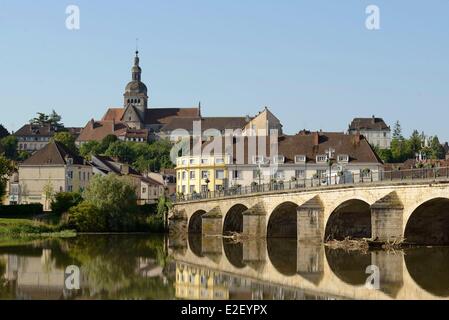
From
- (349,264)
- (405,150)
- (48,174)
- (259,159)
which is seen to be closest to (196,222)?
(259,159)

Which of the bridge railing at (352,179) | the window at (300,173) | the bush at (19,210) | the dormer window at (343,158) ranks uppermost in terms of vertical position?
the dormer window at (343,158)

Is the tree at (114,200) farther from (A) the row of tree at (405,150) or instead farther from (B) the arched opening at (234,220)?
(A) the row of tree at (405,150)

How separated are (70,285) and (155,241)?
3219cm

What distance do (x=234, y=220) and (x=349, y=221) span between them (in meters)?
18.0

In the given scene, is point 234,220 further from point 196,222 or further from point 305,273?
point 305,273

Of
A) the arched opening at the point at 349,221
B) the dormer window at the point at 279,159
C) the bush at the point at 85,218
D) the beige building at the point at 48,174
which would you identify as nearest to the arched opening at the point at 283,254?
the arched opening at the point at 349,221

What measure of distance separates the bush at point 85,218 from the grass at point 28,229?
5.17 feet

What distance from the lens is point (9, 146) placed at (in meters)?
182

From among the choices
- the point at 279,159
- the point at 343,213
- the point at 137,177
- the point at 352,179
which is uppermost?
the point at 137,177

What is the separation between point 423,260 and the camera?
42.8m

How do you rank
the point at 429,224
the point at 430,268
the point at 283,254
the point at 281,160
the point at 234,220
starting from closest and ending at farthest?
the point at 430,268, the point at 429,224, the point at 283,254, the point at 234,220, the point at 281,160

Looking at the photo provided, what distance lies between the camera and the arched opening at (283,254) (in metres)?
42.4

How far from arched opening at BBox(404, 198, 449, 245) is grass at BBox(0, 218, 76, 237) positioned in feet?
111
